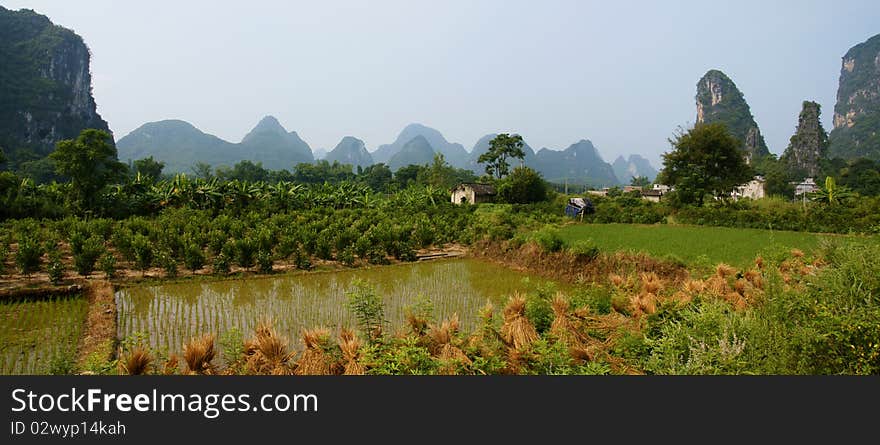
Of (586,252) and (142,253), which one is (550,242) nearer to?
(586,252)

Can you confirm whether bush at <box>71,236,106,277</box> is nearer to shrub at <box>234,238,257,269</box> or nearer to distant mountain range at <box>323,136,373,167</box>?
shrub at <box>234,238,257,269</box>

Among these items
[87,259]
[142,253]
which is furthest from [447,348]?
[87,259]

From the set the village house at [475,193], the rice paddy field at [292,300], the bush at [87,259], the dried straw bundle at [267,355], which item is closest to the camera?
the dried straw bundle at [267,355]

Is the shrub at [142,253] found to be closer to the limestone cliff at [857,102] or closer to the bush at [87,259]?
the bush at [87,259]

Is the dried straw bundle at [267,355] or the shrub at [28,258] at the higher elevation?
the shrub at [28,258]

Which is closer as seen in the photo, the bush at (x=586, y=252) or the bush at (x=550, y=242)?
the bush at (x=586, y=252)

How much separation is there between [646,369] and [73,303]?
981cm

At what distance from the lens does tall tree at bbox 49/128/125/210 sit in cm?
2041

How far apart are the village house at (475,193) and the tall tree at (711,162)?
1357 centimetres

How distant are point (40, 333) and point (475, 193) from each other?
31320 mm

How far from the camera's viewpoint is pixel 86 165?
20672 millimetres

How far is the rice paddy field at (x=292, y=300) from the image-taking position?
23.5ft

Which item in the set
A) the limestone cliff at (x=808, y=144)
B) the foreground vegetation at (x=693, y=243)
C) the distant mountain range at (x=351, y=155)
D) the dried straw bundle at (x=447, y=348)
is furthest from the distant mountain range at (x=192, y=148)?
the dried straw bundle at (x=447, y=348)

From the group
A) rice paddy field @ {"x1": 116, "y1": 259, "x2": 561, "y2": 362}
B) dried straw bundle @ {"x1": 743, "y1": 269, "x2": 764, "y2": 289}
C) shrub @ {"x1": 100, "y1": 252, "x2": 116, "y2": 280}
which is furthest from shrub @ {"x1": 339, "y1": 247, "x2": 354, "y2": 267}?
dried straw bundle @ {"x1": 743, "y1": 269, "x2": 764, "y2": 289}
